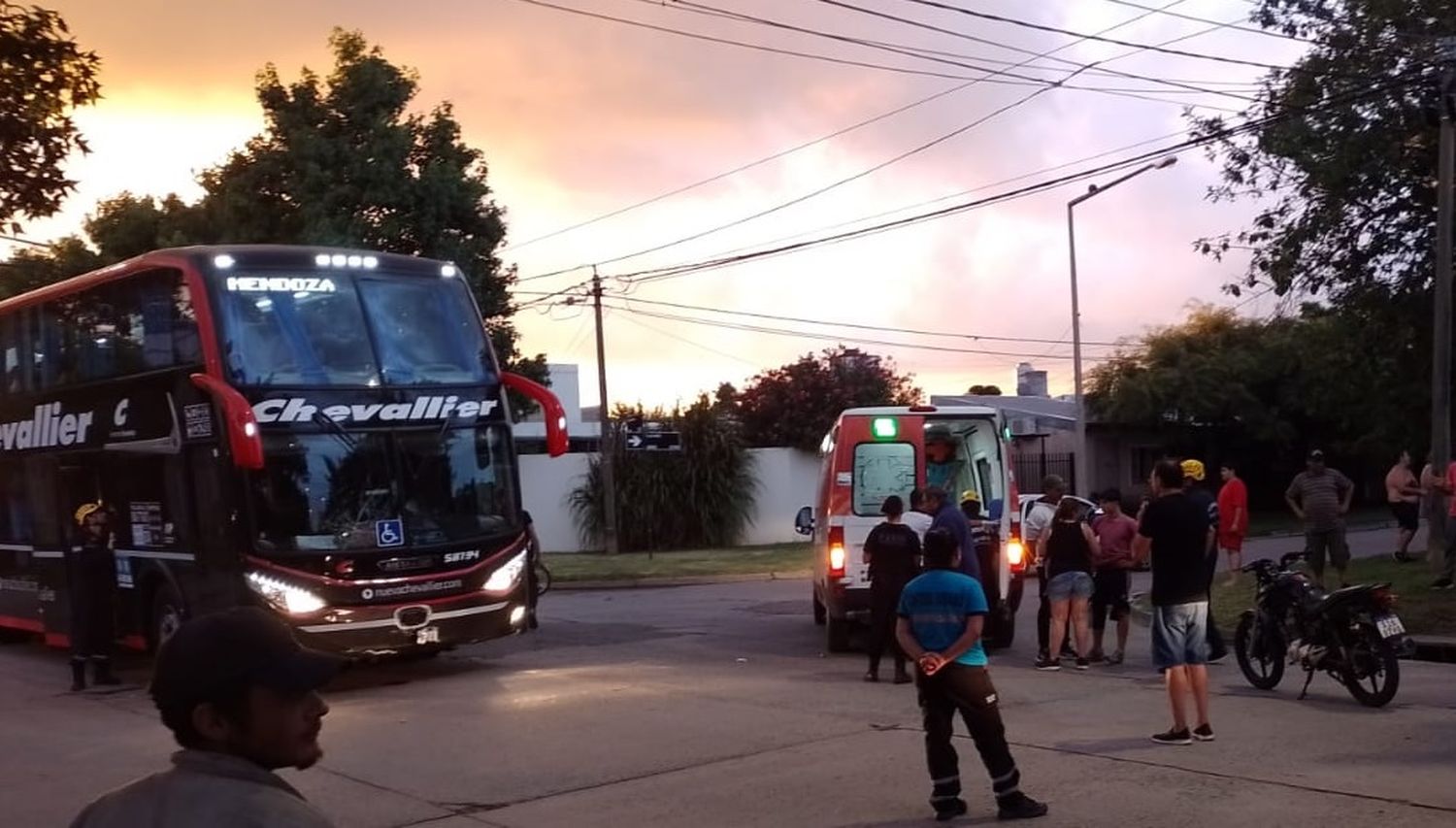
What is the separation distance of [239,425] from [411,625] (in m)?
2.40

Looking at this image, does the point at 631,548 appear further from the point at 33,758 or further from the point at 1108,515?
the point at 33,758

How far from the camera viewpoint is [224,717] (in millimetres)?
2502

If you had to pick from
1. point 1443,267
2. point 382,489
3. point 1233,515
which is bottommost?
point 1233,515

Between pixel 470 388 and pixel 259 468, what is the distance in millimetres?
2146

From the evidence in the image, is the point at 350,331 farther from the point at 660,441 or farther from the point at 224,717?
the point at 660,441

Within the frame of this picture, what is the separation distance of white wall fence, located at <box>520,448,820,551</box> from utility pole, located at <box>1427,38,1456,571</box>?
21.2 metres

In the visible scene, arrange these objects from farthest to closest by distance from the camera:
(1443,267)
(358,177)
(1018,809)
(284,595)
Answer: (358,177) → (1443,267) → (284,595) → (1018,809)

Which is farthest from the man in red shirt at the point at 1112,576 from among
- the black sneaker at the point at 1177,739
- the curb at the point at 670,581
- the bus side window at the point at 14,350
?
the curb at the point at 670,581

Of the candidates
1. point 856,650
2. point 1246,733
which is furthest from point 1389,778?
point 856,650

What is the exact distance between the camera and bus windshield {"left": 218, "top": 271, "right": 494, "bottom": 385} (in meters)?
13.1

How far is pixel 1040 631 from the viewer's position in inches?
554

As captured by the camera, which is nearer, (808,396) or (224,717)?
(224,717)

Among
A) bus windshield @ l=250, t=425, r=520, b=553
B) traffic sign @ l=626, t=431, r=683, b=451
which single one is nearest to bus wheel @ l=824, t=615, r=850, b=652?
bus windshield @ l=250, t=425, r=520, b=553

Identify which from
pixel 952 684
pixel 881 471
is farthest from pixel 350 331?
pixel 952 684
